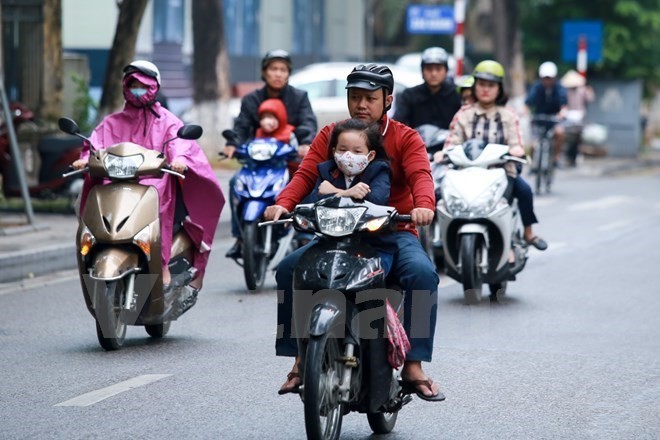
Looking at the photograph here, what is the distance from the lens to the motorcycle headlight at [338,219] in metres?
6.14

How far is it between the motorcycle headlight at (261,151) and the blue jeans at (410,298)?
5.17 meters

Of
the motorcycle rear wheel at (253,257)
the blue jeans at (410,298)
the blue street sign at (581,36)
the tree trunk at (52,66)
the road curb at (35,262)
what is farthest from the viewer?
the blue street sign at (581,36)

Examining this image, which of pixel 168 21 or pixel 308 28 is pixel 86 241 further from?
pixel 308 28

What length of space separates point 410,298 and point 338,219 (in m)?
0.55

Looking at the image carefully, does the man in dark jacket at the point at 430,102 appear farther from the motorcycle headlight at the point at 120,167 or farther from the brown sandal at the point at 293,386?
the brown sandal at the point at 293,386

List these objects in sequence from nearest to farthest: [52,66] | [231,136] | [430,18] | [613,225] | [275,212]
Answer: [275,212] → [231,136] → [613,225] → [52,66] → [430,18]

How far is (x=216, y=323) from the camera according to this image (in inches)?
398

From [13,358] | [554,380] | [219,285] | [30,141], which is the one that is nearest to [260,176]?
[219,285]

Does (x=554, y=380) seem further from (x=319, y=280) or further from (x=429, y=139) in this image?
(x=429, y=139)

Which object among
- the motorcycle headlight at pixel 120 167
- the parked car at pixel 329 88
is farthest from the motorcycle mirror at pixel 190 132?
the parked car at pixel 329 88

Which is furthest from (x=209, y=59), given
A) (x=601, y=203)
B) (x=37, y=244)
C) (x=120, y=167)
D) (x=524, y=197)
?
(x=120, y=167)

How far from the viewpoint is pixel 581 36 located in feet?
106

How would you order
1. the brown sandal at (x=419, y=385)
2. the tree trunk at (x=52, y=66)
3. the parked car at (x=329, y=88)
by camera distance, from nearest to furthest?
the brown sandal at (x=419, y=385), the tree trunk at (x=52, y=66), the parked car at (x=329, y=88)

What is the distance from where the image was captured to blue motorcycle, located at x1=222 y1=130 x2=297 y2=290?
11.5 metres
